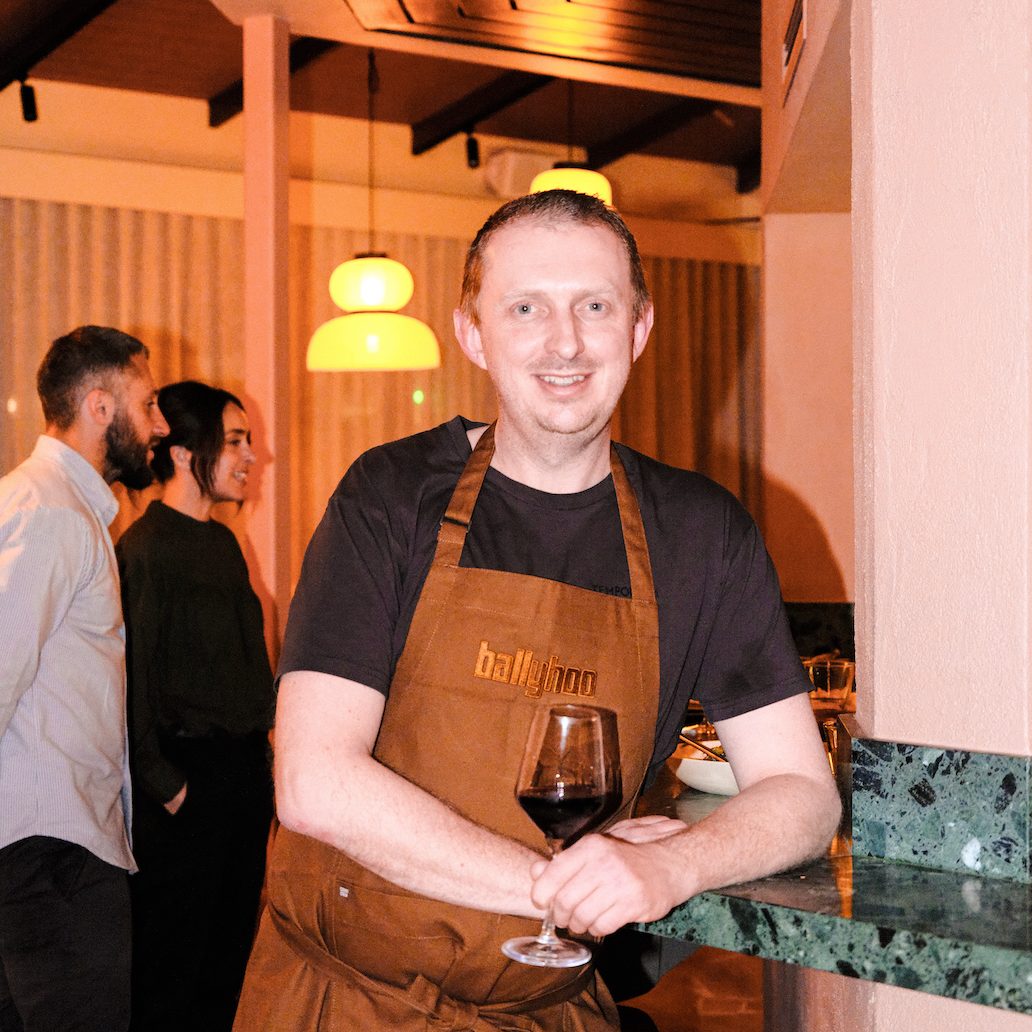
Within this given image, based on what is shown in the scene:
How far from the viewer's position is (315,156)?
7.06 metres

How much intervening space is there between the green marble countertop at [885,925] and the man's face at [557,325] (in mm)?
595

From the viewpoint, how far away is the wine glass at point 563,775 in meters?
1.31

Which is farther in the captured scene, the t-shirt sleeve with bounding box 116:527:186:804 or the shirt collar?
the t-shirt sleeve with bounding box 116:527:186:804

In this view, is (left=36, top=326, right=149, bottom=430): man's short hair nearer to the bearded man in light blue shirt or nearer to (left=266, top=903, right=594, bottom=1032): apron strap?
the bearded man in light blue shirt

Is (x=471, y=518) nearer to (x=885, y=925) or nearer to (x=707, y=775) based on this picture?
(x=707, y=775)

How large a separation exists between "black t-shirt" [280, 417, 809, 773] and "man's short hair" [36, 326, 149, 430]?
1547 millimetres

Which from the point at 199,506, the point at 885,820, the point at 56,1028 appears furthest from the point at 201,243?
the point at 885,820

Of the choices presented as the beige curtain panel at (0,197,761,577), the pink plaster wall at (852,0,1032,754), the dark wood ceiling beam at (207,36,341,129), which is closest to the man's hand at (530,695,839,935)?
the pink plaster wall at (852,0,1032,754)

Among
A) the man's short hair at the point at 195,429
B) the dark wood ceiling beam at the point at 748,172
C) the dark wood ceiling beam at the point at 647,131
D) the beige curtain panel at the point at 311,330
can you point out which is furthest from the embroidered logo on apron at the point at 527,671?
the dark wood ceiling beam at the point at 748,172

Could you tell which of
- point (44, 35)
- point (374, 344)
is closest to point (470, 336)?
point (374, 344)

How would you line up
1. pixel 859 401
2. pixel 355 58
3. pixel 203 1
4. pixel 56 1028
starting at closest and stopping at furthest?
pixel 859 401 → pixel 56 1028 → pixel 203 1 → pixel 355 58

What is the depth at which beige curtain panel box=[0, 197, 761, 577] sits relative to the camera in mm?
6336

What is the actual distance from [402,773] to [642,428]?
6.46m

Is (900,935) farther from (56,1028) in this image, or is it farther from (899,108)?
(56,1028)
